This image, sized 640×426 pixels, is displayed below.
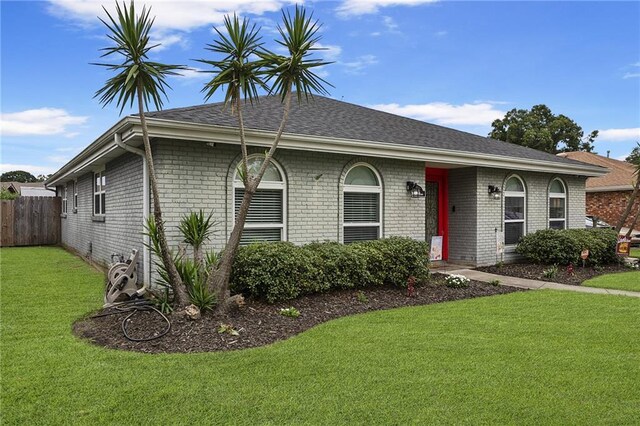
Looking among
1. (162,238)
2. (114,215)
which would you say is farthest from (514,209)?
(114,215)

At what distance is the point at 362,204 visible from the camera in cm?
1002

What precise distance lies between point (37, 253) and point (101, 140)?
9.12 m

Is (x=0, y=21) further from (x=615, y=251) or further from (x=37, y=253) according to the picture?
(x=615, y=251)

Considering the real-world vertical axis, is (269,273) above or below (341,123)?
below

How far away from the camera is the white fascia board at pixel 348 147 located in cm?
729

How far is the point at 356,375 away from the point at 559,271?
8974 millimetres

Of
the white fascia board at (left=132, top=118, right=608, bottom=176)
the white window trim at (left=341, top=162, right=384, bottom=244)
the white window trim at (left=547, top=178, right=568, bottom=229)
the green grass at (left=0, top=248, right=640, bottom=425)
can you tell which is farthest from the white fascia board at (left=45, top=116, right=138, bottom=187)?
the white window trim at (left=547, top=178, right=568, bottom=229)

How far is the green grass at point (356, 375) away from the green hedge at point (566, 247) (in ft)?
18.1

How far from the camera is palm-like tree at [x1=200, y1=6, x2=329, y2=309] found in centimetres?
643

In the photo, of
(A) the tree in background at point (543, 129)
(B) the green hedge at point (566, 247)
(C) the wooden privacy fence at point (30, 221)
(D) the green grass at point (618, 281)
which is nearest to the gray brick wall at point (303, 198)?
(B) the green hedge at point (566, 247)

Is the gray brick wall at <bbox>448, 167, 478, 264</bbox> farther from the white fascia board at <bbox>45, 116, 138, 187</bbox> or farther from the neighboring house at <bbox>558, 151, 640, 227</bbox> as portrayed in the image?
the neighboring house at <bbox>558, 151, 640, 227</bbox>

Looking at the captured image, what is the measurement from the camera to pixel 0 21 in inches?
301

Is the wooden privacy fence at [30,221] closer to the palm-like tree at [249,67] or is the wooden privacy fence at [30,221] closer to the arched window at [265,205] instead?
the arched window at [265,205]

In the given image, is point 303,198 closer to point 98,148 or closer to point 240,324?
point 240,324
